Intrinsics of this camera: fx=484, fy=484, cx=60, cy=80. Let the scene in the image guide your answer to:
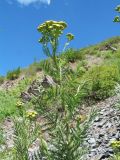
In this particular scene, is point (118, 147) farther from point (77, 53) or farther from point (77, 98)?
point (77, 53)

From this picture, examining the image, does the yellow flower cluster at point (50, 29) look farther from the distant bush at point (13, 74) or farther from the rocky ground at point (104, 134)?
the distant bush at point (13, 74)

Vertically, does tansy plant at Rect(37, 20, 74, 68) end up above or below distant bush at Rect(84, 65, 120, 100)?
below

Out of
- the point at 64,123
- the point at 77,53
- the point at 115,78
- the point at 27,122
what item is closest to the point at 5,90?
the point at 77,53

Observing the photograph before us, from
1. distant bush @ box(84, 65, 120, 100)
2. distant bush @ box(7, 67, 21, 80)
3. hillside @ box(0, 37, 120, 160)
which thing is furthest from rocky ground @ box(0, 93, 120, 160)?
distant bush @ box(7, 67, 21, 80)

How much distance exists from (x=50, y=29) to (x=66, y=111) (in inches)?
35.8

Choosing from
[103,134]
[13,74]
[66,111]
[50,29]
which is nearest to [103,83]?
[103,134]

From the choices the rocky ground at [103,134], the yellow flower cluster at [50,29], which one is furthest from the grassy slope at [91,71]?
the yellow flower cluster at [50,29]

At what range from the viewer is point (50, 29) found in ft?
17.0

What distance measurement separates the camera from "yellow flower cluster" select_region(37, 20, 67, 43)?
5.17m

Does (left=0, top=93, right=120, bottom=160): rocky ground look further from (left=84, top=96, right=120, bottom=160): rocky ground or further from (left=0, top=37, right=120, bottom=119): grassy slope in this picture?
(left=0, top=37, right=120, bottom=119): grassy slope

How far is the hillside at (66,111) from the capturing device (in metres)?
5.33

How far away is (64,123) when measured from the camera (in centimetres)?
545

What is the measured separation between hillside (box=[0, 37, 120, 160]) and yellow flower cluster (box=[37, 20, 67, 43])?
256 millimetres

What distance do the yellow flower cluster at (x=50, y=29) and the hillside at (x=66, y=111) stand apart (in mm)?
256
